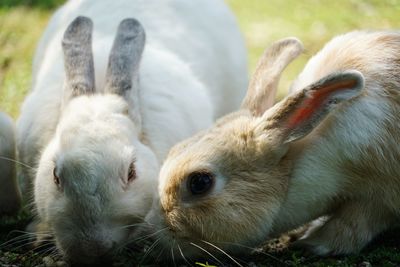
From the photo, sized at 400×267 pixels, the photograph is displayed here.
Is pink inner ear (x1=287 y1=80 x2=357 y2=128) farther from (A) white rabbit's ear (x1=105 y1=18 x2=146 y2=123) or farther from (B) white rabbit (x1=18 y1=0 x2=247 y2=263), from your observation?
(A) white rabbit's ear (x1=105 y1=18 x2=146 y2=123)

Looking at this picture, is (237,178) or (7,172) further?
(7,172)

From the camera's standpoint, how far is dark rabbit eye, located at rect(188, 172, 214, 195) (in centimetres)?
539

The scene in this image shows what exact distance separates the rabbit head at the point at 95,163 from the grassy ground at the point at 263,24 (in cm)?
255

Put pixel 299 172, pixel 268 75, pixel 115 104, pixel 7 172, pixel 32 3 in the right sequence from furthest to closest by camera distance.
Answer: pixel 32 3, pixel 7 172, pixel 268 75, pixel 115 104, pixel 299 172

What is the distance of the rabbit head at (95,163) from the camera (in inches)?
209

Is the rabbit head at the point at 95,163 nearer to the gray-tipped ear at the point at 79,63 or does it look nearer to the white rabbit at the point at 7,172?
the gray-tipped ear at the point at 79,63

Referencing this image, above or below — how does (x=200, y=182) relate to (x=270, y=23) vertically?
below

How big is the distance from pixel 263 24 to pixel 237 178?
6179 millimetres

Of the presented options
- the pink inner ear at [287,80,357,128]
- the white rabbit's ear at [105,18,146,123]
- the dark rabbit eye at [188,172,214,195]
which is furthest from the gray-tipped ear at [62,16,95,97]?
the pink inner ear at [287,80,357,128]

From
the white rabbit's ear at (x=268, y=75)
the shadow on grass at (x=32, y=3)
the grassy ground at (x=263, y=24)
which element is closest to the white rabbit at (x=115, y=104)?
the white rabbit's ear at (x=268, y=75)

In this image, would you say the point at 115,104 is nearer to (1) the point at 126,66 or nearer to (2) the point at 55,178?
(1) the point at 126,66

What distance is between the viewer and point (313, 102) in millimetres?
5367

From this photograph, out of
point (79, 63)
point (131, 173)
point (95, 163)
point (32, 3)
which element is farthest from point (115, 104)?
point (32, 3)

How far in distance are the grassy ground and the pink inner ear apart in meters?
4.01
